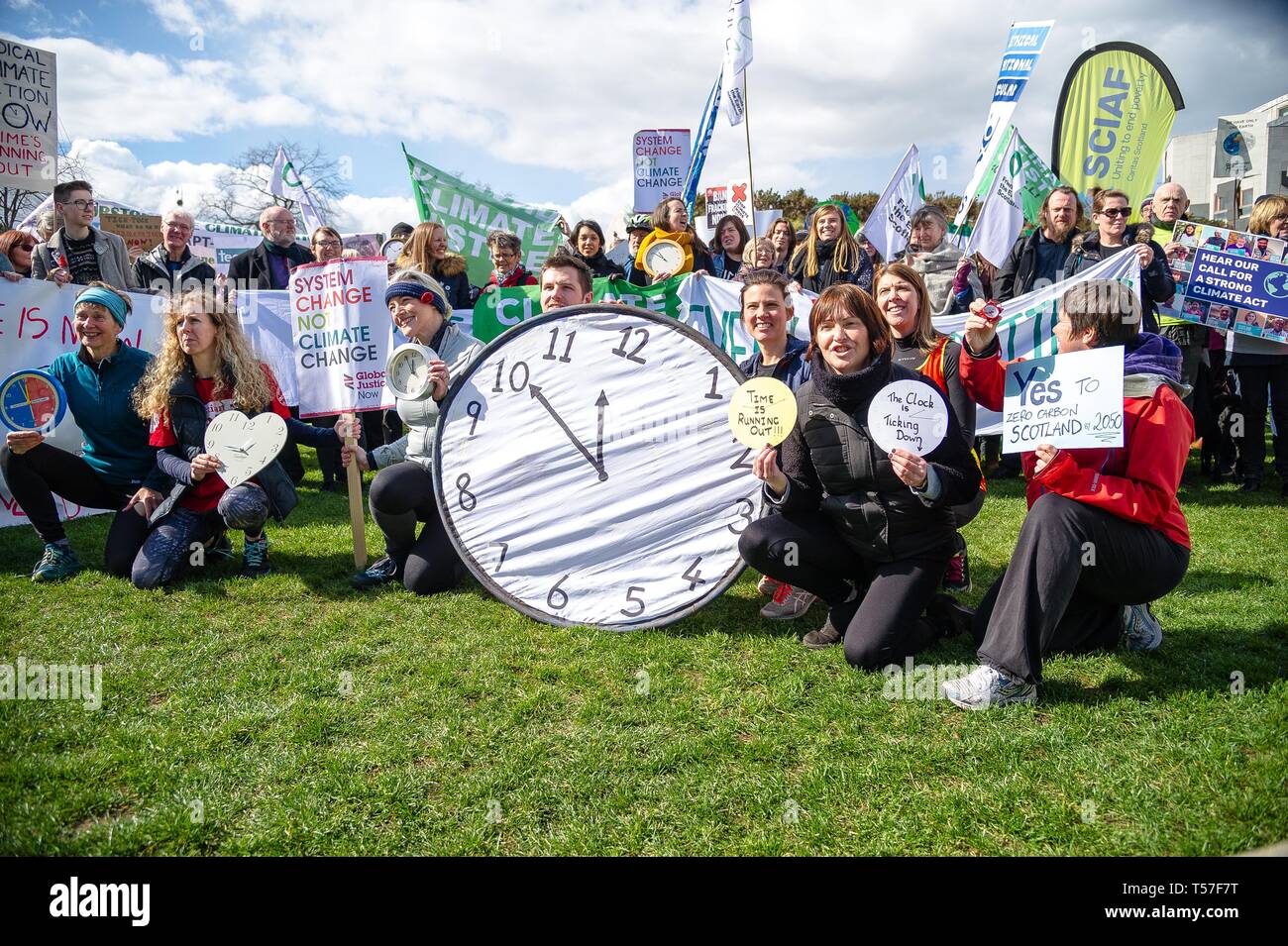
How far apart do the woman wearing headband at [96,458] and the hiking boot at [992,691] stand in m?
4.82

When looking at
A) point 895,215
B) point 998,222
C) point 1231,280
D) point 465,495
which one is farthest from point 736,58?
point 465,495

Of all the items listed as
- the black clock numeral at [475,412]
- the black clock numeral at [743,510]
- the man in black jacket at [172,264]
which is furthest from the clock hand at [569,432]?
the man in black jacket at [172,264]

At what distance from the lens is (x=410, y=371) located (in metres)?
4.25

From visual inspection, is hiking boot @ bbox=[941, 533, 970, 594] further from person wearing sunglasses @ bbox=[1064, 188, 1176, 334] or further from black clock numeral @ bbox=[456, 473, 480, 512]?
person wearing sunglasses @ bbox=[1064, 188, 1176, 334]

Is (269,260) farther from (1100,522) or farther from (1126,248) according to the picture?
(1126,248)

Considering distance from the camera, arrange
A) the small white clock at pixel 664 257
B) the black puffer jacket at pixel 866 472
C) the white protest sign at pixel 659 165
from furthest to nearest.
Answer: the white protest sign at pixel 659 165 → the small white clock at pixel 664 257 → the black puffer jacket at pixel 866 472

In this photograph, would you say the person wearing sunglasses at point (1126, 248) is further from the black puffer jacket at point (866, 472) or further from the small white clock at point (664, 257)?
the black puffer jacket at point (866, 472)

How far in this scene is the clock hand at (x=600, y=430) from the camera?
151 inches

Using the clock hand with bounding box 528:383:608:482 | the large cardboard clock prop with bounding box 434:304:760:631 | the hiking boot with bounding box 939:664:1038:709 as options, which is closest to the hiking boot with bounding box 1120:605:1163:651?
the hiking boot with bounding box 939:664:1038:709

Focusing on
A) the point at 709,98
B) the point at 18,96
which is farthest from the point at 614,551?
the point at 709,98

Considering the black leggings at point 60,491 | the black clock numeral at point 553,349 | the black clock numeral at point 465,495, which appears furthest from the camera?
the black leggings at point 60,491

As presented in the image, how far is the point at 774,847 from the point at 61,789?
95.1 inches

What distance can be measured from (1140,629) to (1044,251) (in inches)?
172

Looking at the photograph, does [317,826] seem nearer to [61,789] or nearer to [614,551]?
[61,789]
